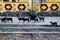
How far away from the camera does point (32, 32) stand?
32.4 feet

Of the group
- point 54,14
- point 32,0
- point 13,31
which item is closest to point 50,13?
point 54,14

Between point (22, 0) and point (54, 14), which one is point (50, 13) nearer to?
point (54, 14)

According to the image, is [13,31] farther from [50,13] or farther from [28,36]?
[50,13]

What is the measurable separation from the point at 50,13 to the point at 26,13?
4.62 ft

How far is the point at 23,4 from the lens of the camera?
17.8 m

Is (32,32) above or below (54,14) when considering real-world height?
above

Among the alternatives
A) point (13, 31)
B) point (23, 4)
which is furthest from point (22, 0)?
point (13, 31)

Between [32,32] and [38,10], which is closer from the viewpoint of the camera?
[32,32]

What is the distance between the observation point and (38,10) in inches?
697

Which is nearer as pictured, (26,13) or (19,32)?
(19,32)

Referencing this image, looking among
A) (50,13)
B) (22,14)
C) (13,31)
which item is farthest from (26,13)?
(13,31)

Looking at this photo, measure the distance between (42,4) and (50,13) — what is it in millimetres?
832

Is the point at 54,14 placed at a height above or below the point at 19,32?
below

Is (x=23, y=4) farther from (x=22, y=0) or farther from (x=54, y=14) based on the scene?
(x=54, y=14)
